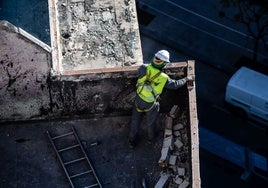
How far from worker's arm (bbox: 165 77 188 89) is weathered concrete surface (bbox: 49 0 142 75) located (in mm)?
2818

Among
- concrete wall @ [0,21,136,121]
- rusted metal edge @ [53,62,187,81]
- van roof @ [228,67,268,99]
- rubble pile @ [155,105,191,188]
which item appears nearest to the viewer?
rubble pile @ [155,105,191,188]

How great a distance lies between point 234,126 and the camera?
32.4 metres

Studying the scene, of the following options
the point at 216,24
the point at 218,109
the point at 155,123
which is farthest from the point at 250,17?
the point at 155,123

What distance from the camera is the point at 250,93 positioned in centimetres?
3052

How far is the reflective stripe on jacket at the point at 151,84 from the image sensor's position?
13602 mm

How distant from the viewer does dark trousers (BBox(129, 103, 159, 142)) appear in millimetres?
14344

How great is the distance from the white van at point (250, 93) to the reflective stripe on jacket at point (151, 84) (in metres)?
17.4

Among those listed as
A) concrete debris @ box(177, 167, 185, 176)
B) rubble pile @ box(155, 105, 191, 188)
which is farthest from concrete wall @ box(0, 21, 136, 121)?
concrete debris @ box(177, 167, 185, 176)

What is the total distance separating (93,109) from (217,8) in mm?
23981

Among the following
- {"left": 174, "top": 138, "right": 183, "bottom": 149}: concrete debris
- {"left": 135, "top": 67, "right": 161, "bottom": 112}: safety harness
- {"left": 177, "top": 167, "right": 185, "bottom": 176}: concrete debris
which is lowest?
{"left": 177, "top": 167, "right": 185, "bottom": 176}: concrete debris

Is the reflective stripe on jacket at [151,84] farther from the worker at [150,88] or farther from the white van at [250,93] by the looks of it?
the white van at [250,93]

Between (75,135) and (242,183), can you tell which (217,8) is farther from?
(75,135)

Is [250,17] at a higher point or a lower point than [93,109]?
lower

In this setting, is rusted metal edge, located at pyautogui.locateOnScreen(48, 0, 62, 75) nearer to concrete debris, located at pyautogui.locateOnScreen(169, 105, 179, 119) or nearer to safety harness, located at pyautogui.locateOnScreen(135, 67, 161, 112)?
safety harness, located at pyautogui.locateOnScreen(135, 67, 161, 112)
